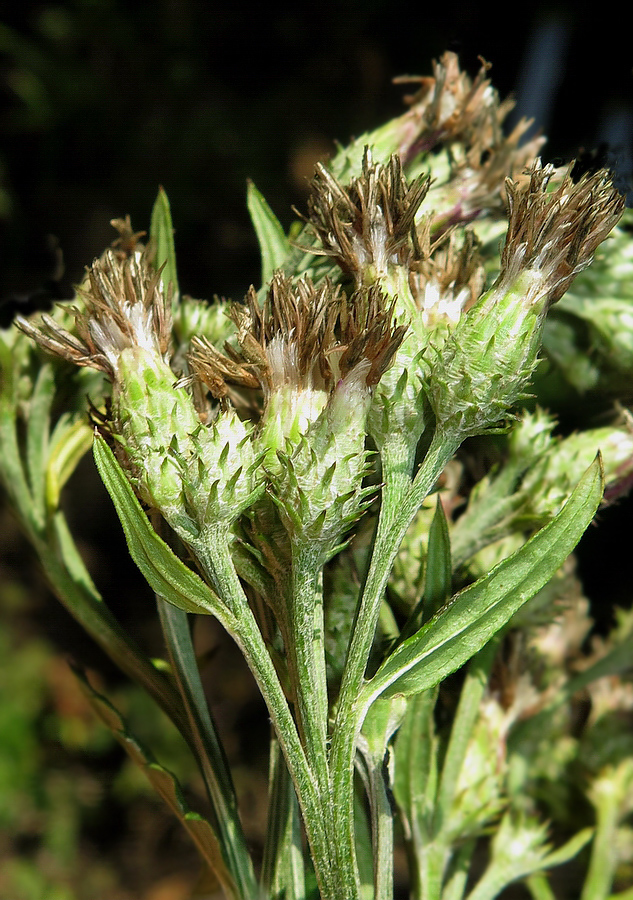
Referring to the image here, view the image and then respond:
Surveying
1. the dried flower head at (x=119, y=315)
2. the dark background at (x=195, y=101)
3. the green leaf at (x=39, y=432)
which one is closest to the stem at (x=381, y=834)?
the dried flower head at (x=119, y=315)

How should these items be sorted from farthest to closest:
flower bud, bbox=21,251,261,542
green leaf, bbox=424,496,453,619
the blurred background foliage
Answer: the blurred background foliage
green leaf, bbox=424,496,453,619
flower bud, bbox=21,251,261,542

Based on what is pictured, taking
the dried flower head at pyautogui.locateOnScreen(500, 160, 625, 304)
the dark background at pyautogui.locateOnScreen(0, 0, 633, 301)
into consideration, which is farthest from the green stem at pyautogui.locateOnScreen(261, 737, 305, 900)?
the dark background at pyautogui.locateOnScreen(0, 0, 633, 301)

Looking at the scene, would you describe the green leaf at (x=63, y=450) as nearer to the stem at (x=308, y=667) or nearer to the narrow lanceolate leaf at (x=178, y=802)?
the narrow lanceolate leaf at (x=178, y=802)

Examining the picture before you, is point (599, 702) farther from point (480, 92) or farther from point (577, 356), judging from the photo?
point (480, 92)

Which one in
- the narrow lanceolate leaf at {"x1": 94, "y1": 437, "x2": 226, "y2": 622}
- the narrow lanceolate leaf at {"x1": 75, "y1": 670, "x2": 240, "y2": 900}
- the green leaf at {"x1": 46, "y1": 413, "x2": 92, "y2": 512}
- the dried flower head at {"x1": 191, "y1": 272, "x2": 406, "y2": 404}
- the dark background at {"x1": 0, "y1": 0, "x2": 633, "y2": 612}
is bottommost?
the narrow lanceolate leaf at {"x1": 75, "y1": 670, "x2": 240, "y2": 900}

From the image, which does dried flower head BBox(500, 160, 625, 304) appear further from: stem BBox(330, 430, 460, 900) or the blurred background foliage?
the blurred background foliage

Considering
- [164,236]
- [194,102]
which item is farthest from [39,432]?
[194,102]

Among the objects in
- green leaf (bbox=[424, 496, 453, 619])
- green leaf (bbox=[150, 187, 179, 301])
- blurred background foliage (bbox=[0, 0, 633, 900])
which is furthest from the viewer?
blurred background foliage (bbox=[0, 0, 633, 900])

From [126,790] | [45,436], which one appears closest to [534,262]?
[45,436]

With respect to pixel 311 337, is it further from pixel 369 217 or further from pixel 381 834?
→ pixel 381 834
